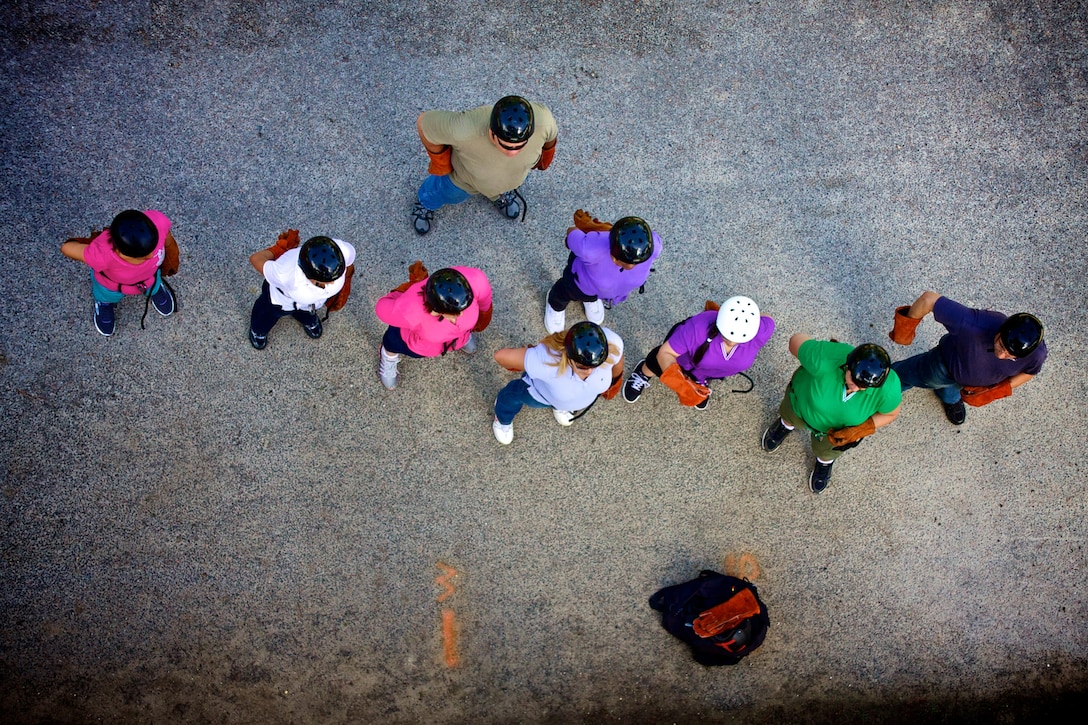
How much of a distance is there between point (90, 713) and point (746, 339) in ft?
18.2

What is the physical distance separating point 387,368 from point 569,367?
73.5 inches

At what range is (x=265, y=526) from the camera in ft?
17.4

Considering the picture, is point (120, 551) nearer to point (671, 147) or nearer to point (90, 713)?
point (90, 713)

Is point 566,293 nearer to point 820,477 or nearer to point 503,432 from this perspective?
point 503,432

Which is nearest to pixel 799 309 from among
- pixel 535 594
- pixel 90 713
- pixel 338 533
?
pixel 535 594

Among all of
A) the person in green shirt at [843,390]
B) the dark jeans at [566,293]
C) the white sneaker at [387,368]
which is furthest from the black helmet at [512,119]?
the person in green shirt at [843,390]

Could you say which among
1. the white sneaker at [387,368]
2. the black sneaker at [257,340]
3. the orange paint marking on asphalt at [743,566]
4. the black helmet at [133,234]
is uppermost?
the black helmet at [133,234]

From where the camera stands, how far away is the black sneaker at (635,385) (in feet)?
18.5

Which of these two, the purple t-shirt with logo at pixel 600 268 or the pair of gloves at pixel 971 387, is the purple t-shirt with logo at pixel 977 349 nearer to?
the pair of gloves at pixel 971 387

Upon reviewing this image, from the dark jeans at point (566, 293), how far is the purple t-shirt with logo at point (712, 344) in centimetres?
82

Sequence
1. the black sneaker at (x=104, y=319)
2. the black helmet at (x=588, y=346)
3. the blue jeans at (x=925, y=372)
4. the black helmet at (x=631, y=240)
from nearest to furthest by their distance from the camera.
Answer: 1. the black helmet at (x=588, y=346)
2. the black helmet at (x=631, y=240)
3. the blue jeans at (x=925, y=372)
4. the black sneaker at (x=104, y=319)

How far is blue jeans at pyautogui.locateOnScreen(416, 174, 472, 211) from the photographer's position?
5.41 m

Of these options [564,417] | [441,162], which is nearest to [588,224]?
[441,162]

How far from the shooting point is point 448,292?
163 inches
